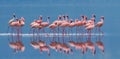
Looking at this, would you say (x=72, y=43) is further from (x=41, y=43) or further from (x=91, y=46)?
(x=91, y=46)

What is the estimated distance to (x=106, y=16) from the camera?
30.3 meters

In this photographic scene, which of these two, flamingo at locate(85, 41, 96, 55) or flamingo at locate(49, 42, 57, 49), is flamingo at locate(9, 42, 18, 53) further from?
flamingo at locate(85, 41, 96, 55)

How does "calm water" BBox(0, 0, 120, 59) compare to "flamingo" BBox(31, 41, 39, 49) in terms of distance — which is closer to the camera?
"flamingo" BBox(31, 41, 39, 49)

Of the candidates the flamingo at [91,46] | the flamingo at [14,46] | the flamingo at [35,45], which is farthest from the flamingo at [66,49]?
the flamingo at [14,46]

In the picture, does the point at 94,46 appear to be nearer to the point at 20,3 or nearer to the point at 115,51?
the point at 115,51

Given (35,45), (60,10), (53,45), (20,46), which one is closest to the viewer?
(20,46)

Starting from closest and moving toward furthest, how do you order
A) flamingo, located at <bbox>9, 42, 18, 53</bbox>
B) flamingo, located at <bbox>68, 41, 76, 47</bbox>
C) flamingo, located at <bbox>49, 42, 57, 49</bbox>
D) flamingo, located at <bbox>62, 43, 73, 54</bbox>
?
flamingo, located at <bbox>62, 43, 73, 54</bbox> < flamingo, located at <bbox>9, 42, 18, 53</bbox> < flamingo, located at <bbox>49, 42, 57, 49</bbox> < flamingo, located at <bbox>68, 41, 76, 47</bbox>

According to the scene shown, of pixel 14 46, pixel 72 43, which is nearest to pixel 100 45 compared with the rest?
pixel 72 43

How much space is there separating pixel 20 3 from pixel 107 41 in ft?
58.4

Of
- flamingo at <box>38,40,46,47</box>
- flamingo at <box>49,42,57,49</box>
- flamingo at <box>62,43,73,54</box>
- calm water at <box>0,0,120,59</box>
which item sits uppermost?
calm water at <box>0,0,120,59</box>

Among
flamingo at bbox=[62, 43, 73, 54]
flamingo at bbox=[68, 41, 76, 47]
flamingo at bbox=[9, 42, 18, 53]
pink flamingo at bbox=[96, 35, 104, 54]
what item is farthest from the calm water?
flamingo at bbox=[62, 43, 73, 54]

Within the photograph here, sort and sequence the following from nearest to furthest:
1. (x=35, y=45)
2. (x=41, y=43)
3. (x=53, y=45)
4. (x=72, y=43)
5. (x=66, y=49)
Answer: (x=66, y=49) → (x=53, y=45) → (x=35, y=45) → (x=72, y=43) → (x=41, y=43)

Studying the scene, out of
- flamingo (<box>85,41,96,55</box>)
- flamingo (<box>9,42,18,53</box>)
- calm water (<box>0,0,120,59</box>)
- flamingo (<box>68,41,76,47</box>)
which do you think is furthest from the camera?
calm water (<box>0,0,120,59</box>)

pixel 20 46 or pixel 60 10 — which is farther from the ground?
pixel 60 10
